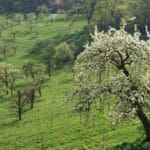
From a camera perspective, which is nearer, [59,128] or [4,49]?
[59,128]

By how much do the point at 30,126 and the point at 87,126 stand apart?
15984 millimetres

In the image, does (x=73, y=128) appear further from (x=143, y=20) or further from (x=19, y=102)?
(x=143, y=20)

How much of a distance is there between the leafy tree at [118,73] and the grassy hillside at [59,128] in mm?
3361

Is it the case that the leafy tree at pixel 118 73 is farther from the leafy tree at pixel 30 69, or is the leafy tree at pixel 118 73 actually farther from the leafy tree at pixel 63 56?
the leafy tree at pixel 63 56

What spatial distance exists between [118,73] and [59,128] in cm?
2635

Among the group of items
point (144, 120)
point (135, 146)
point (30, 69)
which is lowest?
point (30, 69)

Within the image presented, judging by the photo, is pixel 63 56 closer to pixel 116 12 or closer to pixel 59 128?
pixel 116 12

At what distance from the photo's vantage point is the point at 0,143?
68.3 m

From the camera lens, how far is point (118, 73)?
144ft

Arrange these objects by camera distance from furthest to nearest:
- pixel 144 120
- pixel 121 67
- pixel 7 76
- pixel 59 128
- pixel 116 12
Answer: pixel 116 12 < pixel 7 76 < pixel 59 128 < pixel 144 120 < pixel 121 67

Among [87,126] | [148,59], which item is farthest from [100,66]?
[87,126]

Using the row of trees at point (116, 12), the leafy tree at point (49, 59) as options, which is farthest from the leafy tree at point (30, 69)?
the row of trees at point (116, 12)

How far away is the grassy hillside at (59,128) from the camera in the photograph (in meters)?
51.1

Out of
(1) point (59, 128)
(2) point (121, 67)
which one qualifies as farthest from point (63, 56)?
(2) point (121, 67)
